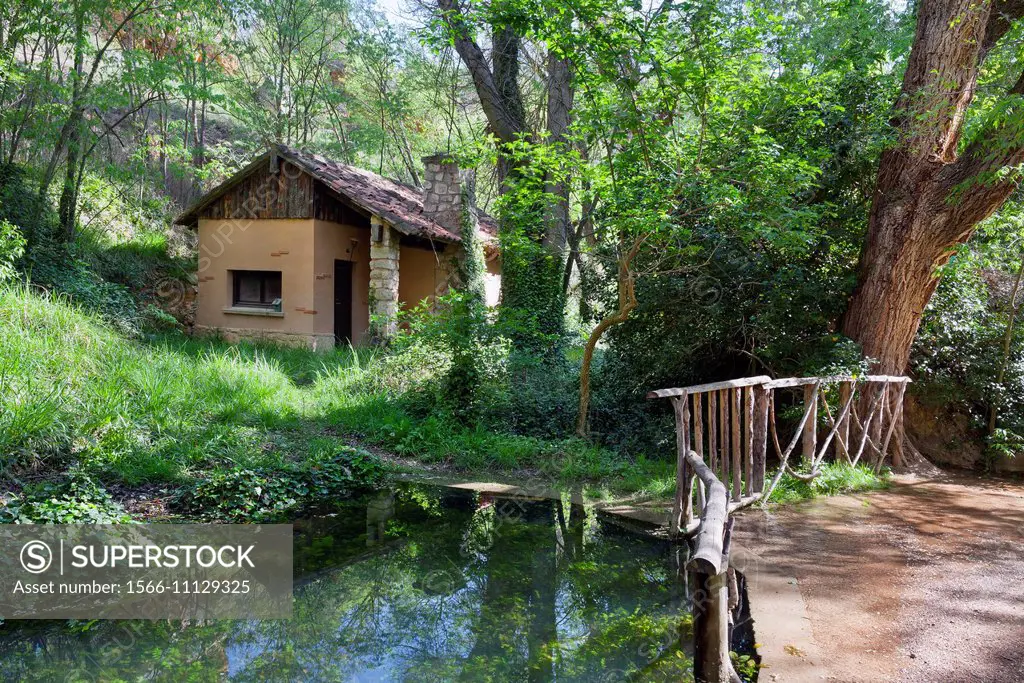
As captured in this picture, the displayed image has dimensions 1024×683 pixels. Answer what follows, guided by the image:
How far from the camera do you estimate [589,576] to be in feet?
16.4

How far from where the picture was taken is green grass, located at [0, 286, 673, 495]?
19.8ft

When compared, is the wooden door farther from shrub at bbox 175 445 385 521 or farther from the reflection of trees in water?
the reflection of trees in water

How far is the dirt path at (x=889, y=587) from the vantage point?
136 inches

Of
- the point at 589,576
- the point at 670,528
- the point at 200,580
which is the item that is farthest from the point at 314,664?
the point at 670,528

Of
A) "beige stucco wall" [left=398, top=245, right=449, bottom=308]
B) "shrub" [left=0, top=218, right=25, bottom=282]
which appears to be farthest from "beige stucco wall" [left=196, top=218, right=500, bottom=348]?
"shrub" [left=0, top=218, right=25, bottom=282]

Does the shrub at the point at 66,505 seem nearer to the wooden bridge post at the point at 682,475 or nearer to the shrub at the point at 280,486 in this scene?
the shrub at the point at 280,486

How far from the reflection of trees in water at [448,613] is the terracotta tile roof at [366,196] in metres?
7.38

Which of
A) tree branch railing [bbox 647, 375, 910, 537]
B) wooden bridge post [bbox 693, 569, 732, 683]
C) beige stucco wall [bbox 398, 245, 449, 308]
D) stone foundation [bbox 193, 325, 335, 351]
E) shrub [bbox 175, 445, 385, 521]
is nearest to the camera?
wooden bridge post [bbox 693, 569, 732, 683]

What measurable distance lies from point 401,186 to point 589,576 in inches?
499

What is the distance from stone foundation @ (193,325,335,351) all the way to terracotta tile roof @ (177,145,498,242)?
97.8 inches

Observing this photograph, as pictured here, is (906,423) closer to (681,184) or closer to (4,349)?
(681,184)

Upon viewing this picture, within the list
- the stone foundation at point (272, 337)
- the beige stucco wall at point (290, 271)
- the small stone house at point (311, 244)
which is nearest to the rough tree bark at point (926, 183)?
the small stone house at point (311, 244)

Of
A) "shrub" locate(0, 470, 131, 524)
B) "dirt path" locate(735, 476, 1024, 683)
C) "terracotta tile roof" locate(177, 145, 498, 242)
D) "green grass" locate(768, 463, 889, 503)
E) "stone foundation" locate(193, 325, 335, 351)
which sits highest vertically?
"terracotta tile roof" locate(177, 145, 498, 242)

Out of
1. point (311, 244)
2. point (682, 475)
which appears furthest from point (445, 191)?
point (682, 475)
